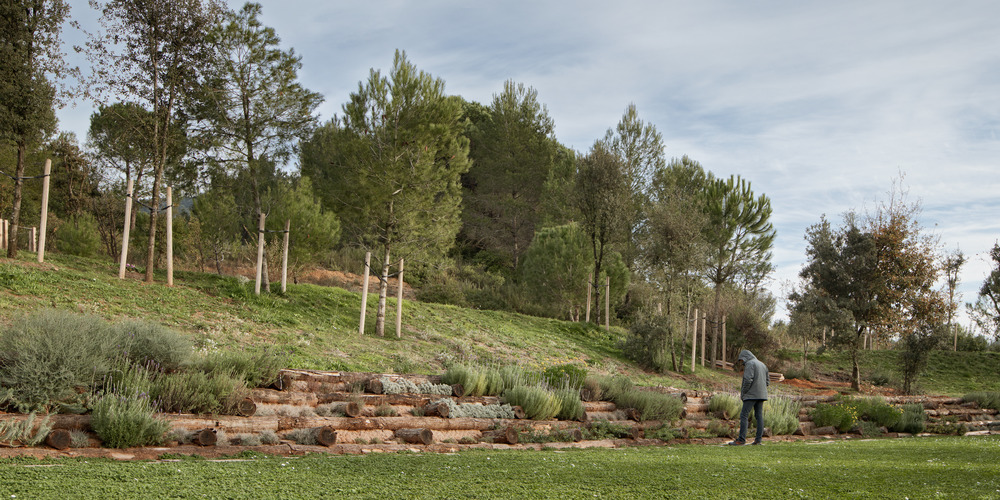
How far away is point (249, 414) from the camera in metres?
6.68

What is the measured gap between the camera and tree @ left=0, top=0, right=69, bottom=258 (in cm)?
1511

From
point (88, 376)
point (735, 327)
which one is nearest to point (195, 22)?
point (88, 376)

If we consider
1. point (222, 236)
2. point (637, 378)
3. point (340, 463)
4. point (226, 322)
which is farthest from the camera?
point (222, 236)

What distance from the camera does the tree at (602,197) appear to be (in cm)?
2520

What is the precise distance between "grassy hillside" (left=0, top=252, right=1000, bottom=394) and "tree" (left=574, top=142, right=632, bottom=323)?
4142 millimetres

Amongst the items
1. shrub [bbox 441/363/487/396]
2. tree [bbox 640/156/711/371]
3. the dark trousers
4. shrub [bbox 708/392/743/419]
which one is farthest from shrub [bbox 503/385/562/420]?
tree [bbox 640/156/711/371]

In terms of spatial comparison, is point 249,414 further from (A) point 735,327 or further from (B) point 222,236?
(A) point 735,327

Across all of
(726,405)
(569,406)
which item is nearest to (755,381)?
(726,405)

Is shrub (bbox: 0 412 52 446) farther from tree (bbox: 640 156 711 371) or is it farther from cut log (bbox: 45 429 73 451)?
tree (bbox: 640 156 711 371)

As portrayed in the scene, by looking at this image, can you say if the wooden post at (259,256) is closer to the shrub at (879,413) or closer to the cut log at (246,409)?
the cut log at (246,409)

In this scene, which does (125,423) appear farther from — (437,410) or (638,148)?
(638,148)

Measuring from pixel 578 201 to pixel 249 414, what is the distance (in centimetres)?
2039

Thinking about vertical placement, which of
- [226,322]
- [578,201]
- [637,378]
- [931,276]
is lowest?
[637,378]

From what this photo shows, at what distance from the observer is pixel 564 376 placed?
9820 mm
